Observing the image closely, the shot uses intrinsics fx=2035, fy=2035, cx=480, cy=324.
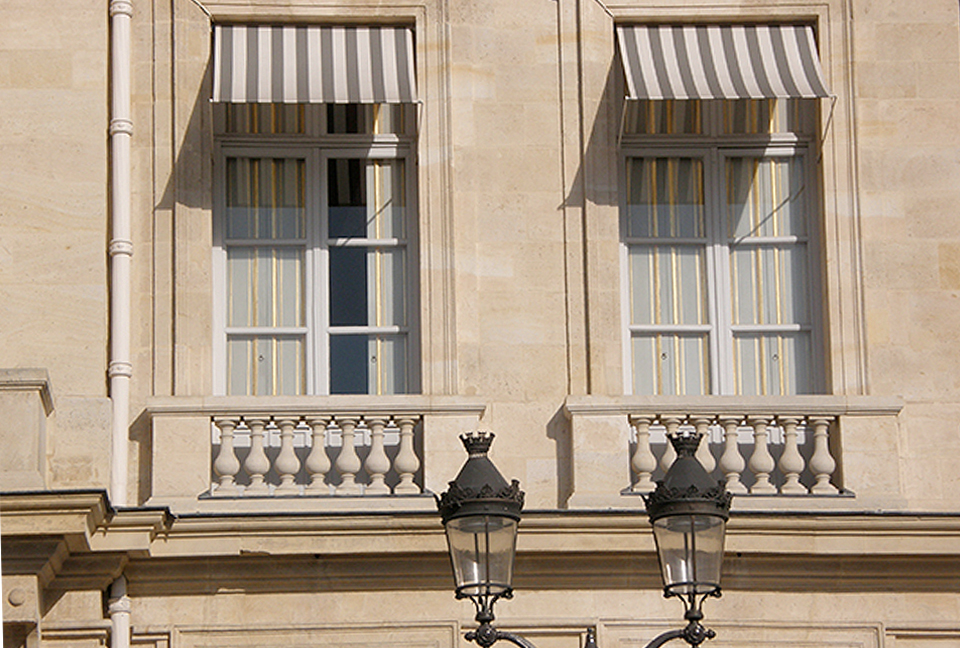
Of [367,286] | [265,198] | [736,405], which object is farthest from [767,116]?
[265,198]

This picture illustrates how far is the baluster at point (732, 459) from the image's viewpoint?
40.8 ft

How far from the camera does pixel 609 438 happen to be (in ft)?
40.8

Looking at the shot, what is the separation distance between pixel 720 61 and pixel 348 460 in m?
3.58

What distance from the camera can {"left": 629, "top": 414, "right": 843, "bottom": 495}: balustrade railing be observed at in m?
12.4

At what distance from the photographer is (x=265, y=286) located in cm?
1327

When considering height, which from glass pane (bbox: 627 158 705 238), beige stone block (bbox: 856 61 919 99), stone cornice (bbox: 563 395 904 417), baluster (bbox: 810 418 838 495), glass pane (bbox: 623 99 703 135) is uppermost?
beige stone block (bbox: 856 61 919 99)

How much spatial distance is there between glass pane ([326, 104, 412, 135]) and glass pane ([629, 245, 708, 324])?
5.80ft

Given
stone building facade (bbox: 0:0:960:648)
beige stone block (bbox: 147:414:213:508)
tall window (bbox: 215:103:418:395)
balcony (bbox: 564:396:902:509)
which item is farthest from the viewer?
tall window (bbox: 215:103:418:395)

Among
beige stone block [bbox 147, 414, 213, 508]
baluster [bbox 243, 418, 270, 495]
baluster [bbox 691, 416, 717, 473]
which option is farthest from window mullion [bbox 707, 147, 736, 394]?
beige stone block [bbox 147, 414, 213, 508]

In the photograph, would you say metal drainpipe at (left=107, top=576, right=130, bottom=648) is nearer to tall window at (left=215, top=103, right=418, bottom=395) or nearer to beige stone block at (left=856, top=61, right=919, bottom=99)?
tall window at (left=215, top=103, right=418, bottom=395)

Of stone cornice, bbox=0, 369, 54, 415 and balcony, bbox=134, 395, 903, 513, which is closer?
stone cornice, bbox=0, 369, 54, 415

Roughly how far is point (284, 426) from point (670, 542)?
4195 millimetres

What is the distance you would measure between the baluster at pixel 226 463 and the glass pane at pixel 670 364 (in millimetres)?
2665

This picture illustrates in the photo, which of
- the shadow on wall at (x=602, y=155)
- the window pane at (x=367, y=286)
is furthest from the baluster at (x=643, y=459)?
the window pane at (x=367, y=286)
